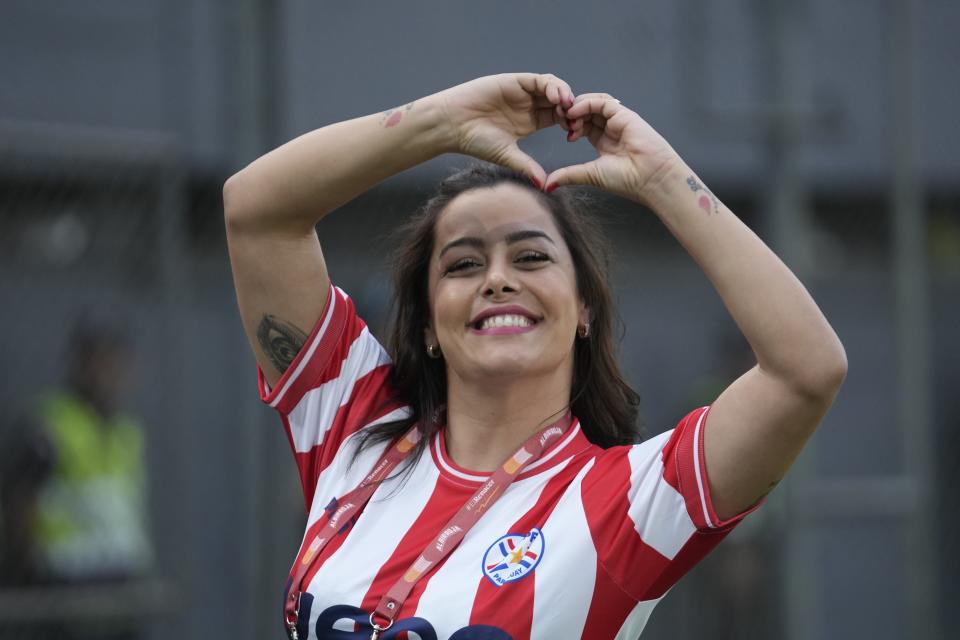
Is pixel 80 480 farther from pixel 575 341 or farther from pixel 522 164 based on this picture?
pixel 522 164

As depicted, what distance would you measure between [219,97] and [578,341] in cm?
397

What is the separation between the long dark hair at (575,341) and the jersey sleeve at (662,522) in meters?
0.42

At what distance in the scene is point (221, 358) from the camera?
589 centimetres

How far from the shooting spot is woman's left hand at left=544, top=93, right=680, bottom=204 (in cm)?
229

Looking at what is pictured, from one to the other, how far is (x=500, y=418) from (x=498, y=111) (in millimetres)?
592

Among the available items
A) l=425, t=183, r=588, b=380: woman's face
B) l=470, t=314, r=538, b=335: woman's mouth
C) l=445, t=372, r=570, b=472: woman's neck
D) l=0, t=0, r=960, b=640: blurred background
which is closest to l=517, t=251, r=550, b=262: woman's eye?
l=425, t=183, r=588, b=380: woman's face

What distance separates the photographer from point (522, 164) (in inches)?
93.0

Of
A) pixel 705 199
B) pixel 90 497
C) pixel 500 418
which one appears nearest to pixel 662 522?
pixel 500 418

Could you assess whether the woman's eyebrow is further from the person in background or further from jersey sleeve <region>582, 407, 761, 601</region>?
the person in background

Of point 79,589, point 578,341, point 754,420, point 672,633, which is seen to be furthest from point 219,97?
point 754,420

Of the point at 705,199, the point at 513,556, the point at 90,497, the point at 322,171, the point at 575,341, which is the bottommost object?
the point at 90,497

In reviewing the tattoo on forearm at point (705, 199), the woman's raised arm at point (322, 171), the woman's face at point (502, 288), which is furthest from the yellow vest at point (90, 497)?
the tattoo on forearm at point (705, 199)

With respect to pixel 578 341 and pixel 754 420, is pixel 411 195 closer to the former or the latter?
pixel 578 341

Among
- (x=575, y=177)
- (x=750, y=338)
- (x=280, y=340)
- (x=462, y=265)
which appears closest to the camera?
(x=750, y=338)
